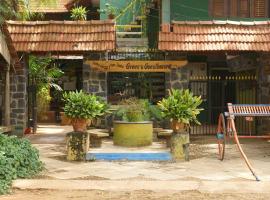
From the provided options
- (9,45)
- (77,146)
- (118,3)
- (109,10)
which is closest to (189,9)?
(109,10)

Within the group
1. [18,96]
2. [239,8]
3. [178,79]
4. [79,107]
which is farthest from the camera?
[239,8]

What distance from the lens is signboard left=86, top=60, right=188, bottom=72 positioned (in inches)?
603

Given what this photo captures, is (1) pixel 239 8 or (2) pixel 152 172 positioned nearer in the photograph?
(2) pixel 152 172

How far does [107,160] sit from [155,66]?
5004 millimetres

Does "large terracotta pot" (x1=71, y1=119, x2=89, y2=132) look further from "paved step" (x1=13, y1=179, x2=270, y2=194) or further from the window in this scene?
the window

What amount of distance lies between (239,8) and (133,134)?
847 cm

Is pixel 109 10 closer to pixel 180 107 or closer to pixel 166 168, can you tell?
pixel 180 107

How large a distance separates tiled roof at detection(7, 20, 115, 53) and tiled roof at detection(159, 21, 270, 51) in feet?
5.70

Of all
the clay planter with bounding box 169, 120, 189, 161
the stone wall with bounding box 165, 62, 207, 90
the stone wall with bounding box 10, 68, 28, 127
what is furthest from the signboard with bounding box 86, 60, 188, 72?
the clay planter with bounding box 169, 120, 189, 161

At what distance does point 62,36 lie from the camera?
15344 millimetres

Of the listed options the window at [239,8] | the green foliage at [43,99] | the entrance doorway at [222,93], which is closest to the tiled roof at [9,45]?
the entrance doorway at [222,93]

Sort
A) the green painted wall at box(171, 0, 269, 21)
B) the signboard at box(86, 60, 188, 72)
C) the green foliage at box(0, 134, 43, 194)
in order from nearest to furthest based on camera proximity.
→ the green foliage at box(0, 134, 43, 194) < the signboard at box(86, 60, 188, 72) < the green painted wall at box(171, 0, 269, 21)

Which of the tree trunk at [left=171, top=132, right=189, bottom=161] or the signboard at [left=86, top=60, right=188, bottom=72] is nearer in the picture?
the tree trunk at [left=171, top=132, right=189, bottom=161]

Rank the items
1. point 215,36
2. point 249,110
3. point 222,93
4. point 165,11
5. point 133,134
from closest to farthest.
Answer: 1. point 249,110
2. point 133,134
3. point 215,36
4. point 222,93
5. point 165,11
